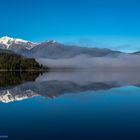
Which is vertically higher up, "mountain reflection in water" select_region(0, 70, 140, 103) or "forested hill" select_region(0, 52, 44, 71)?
"forested hill" select_region(0, 52, 44, 71)

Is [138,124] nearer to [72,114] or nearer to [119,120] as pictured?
[119,120]

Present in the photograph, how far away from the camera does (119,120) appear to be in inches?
870

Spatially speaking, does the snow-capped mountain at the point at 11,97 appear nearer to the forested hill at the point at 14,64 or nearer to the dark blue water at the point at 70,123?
the dark blue water at the point at 70,123

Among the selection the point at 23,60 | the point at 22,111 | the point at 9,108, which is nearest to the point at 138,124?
the point at 22,111

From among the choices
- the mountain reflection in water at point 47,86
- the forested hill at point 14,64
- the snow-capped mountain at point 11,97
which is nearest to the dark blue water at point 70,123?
the snow-capped mountain at point 11,97

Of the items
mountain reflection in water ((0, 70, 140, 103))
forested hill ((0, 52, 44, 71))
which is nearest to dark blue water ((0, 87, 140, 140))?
mountain reflection in water ((0, 70, 140, 103))

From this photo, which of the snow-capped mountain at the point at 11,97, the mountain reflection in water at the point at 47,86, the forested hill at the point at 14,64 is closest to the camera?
the snow-capped mountain at the point at 11,97

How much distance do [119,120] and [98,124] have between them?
6.67 ft

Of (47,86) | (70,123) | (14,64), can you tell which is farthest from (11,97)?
(14,64)

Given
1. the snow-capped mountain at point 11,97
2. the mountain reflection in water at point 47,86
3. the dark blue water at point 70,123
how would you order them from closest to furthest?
the dark blue water at point 70,123 < the snow-capped mountain at point 11,97 < the mountain reflection in water at point 47,86

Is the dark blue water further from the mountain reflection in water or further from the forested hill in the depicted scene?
the forested hill

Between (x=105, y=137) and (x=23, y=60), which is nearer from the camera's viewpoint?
(x=105, y=137)

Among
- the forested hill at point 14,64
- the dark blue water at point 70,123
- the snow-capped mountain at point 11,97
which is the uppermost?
the forested hill at point 14,64

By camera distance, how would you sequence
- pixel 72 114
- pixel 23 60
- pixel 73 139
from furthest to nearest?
pixel 23 60, pixel 72 114, pixel 73 139
